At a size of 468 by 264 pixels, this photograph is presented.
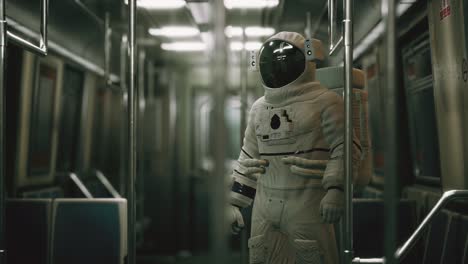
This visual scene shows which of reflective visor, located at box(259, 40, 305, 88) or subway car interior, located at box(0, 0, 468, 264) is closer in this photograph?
subway car interior, located at box(0, 0, 468, 264)

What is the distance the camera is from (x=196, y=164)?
6.06 metres

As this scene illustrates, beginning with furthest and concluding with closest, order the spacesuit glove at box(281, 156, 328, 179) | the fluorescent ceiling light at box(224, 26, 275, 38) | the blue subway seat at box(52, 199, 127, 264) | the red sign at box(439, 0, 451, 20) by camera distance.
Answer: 1. the fluorescent ceiling light at box(224, 26, 275, 38)
2. the blue subway seat at box(52, 199, 127, 264)
3. the red sign at box(439, 0, 451, 20)
4. the spacesuit glove at box(281, 156, 328, 179)

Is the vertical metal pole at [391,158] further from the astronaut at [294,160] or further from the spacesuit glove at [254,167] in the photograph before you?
the spacesuit glove at [254,167]

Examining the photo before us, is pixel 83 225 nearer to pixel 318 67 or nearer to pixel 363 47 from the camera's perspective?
pixel 318 67

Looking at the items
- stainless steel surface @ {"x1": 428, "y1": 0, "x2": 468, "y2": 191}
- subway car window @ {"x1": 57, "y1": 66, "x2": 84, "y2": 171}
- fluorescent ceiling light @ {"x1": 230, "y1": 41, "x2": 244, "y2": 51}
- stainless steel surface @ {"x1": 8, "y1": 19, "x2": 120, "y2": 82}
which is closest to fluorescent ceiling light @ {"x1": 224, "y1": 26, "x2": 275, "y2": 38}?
fluorescent ceiling light @ {"x1": 230, "y1": 41, "x2": 244, "y2": 51}

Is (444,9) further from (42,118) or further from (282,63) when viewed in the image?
(42,118)

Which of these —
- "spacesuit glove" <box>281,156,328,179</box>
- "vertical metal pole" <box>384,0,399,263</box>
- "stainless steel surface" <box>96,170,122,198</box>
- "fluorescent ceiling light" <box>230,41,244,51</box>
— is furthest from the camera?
"fluorescent ceiling light" <box>230,41,244,51</box>

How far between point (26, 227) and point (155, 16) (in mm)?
2259

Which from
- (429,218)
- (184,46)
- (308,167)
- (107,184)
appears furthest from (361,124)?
(184,46)

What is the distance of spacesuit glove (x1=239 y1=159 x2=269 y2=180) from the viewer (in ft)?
7.35

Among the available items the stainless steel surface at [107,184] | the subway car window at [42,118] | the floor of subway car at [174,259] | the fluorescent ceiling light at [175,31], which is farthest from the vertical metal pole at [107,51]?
the floor of subway car at [174,259]

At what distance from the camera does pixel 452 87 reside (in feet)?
7.98

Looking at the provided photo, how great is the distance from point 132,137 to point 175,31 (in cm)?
314

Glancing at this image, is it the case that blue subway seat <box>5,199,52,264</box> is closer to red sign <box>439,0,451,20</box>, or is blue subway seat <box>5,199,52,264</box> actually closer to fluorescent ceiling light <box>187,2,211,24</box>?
fluorescent ceiling light <box>187,2,211,24</box>
